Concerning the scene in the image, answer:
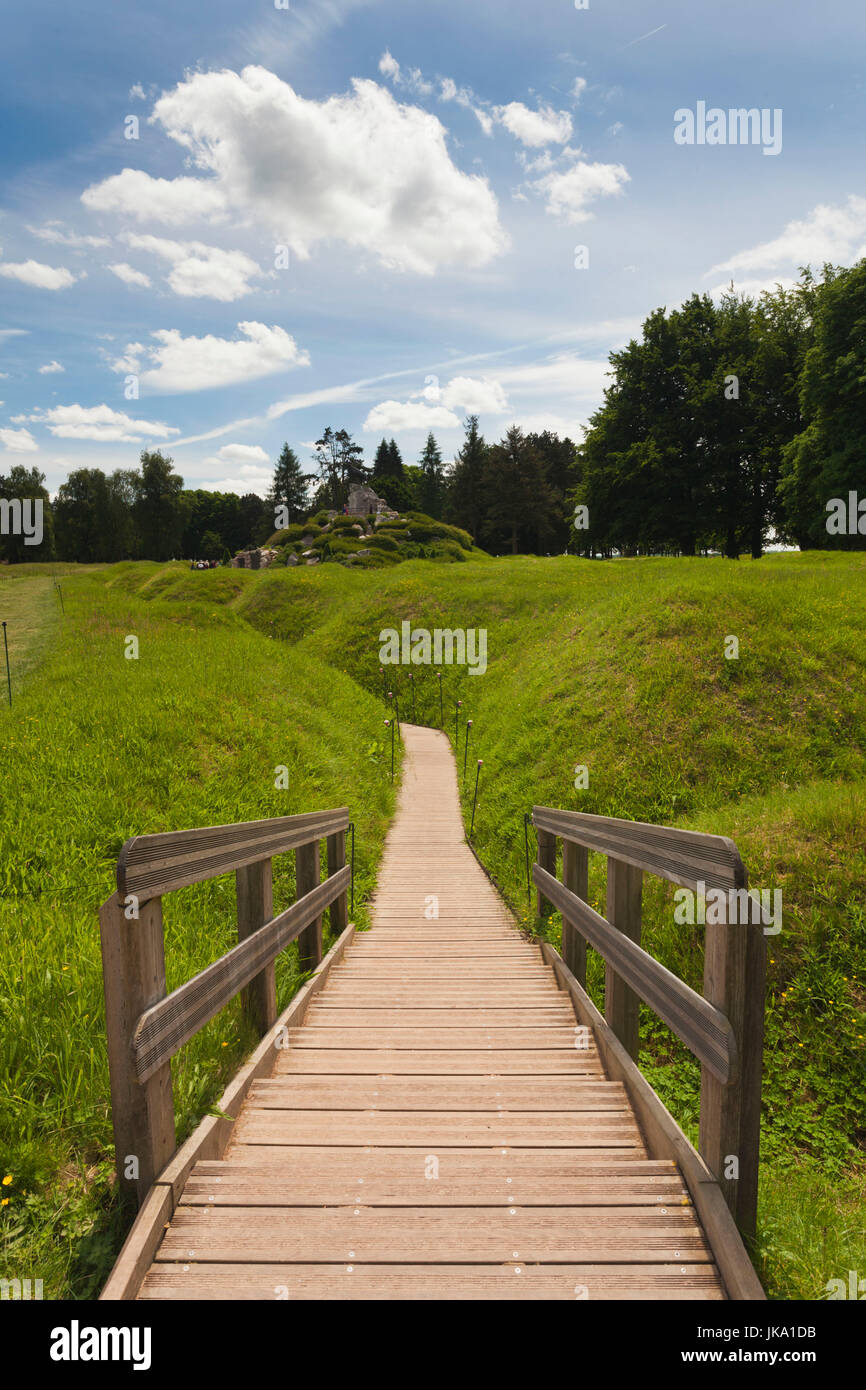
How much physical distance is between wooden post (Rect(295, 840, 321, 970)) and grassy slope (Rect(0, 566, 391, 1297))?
0.34ft

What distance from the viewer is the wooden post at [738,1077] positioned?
214 cm

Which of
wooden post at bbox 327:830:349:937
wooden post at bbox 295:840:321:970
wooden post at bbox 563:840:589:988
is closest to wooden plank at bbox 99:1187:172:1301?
wooden post at bbox 295:840:321:970

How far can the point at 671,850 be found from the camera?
258 centimetres

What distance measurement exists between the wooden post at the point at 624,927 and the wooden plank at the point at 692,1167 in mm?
84

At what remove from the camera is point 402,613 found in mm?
25156

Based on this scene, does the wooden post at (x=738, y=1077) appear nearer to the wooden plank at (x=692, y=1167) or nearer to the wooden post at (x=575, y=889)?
the wooden plank at (x=692, y=1167)

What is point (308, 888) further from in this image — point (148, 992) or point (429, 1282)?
point (429, 1282)

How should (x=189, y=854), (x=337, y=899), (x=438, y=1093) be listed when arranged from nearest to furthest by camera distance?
1. (x=189, y=854)
2. (x=438, y=1093)
3. (x=337, y=899)

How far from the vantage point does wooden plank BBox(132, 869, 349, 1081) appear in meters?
2.16

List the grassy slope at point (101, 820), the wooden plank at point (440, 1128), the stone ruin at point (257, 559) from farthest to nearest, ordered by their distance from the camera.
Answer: the stone ruin at point (257, 559) < the wooden plank at point (440, 1128) < the grassy slope at point (101, 820)

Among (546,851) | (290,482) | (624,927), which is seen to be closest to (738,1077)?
(624,927)

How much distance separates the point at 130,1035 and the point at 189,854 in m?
0.61

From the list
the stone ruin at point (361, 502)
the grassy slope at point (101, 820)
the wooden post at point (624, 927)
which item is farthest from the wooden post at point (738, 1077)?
the stone ruin at point (361, 502)

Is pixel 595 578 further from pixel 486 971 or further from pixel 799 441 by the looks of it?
pixel 486 971
